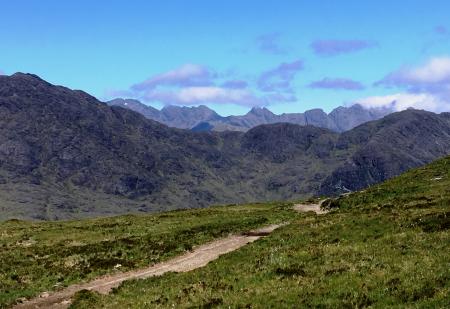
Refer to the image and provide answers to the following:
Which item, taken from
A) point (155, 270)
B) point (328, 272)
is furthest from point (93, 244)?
point (328, 272)

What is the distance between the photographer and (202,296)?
88.5ft

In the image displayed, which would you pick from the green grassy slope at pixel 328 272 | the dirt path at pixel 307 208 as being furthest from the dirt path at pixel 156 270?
the dirt path at pixel 307 208

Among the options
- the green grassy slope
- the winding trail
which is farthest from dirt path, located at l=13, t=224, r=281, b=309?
the green grassy slope

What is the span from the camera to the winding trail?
1288 inches

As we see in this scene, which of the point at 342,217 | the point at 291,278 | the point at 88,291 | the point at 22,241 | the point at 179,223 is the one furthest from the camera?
the point at 179,223

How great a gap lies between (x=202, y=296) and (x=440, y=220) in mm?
19311

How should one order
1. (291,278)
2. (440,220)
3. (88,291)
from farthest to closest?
(440,220)
(88,291)
(291,278)

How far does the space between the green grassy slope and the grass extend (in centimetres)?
725

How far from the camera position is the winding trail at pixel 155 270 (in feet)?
107

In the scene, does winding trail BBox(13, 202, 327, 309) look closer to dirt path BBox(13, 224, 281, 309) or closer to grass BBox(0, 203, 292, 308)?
dirt path BBox(13, 224, 281, 309)

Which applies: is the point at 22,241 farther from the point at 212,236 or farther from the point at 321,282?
the point at 321,282

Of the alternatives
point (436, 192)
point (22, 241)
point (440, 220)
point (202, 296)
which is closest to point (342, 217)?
point (440, 220)

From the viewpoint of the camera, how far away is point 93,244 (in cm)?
5138

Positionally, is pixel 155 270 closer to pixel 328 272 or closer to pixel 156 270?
pixel 156 270
